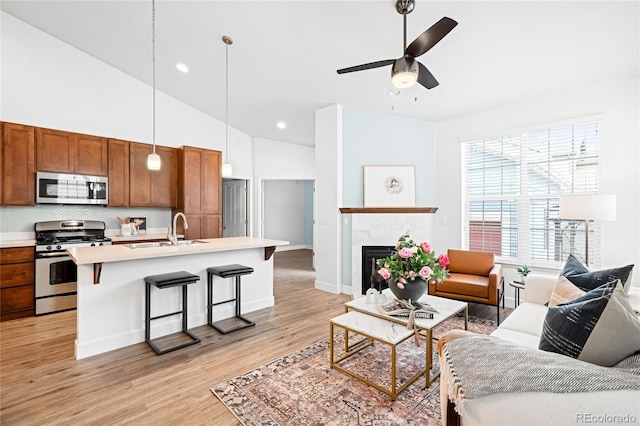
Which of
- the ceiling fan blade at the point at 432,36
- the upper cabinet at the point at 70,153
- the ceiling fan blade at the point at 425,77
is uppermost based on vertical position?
the ceiling fan blade at the point at 432,36

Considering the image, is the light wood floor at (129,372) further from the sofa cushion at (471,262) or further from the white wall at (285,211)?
the white wall at (285,211)

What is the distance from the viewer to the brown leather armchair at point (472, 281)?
3389 mm

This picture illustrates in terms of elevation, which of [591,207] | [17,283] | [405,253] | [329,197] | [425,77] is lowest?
[17,283]

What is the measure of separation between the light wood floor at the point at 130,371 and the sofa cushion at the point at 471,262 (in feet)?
1.79

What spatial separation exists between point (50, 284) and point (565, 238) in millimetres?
6557

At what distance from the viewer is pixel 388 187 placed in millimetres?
4738

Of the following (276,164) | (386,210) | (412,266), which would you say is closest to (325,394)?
(412,266)

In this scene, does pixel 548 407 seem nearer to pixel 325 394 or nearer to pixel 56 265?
pixel 325 394

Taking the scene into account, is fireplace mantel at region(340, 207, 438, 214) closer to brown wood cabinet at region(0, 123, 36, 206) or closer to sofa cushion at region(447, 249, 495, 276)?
sofa cushion at region(447, 249, 495, 276)

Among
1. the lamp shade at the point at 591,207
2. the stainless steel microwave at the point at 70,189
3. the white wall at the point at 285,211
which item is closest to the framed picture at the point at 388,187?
the lamp shade at the point at 591,207

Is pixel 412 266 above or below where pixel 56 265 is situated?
above

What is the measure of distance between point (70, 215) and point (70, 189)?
1.52 ft

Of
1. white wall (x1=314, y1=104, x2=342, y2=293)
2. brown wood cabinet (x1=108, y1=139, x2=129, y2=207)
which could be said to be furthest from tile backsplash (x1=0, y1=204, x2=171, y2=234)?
white wall (x1=314, y1=104, x2=342, y2=293)

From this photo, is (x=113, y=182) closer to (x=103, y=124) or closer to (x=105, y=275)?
(x=103, y=124)
